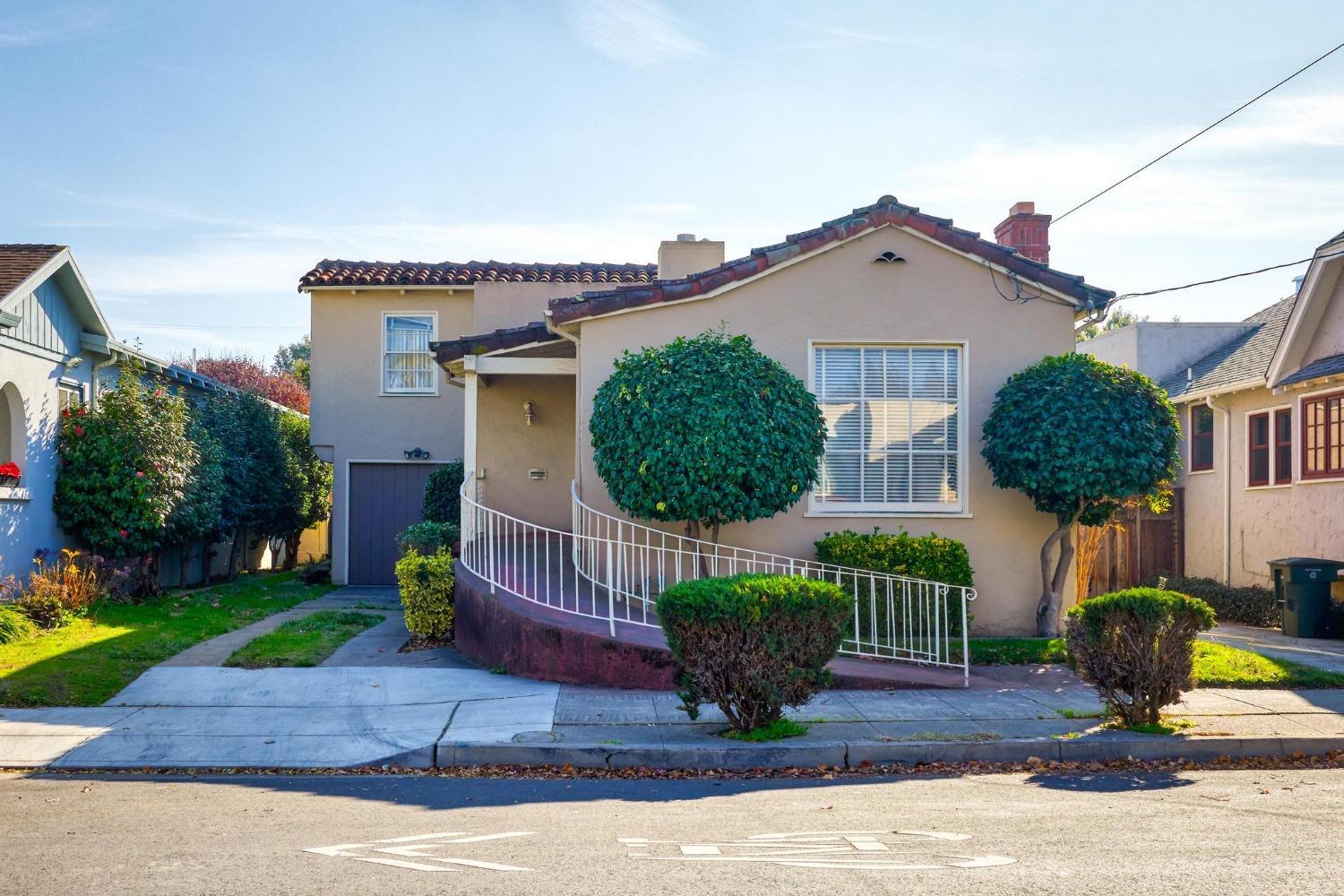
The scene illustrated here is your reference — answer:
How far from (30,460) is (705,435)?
27.7ft

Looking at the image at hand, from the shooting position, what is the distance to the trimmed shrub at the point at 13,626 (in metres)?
11.1

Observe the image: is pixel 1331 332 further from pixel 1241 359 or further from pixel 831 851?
pixel 831 851

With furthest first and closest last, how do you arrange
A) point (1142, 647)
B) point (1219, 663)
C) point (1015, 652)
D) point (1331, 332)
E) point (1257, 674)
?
1. point (1331, 332)
2. point (1015, 652)
3. point (1219, 663)
4. point (1257, 674)
5. point (1142, 647)

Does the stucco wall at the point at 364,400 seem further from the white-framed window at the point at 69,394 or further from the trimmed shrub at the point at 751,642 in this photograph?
the trimmed shrub at the point at 751,642

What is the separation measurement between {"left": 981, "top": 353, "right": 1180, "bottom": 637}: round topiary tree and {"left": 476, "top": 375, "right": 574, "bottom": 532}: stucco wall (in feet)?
19.8

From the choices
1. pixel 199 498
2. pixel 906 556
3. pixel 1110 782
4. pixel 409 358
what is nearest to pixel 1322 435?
pixel 906 556

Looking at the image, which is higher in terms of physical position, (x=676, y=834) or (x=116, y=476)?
(x=116, y=476)

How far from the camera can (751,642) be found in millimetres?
8062

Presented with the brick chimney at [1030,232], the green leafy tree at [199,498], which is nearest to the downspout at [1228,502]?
the brick chimney at [1030,232]

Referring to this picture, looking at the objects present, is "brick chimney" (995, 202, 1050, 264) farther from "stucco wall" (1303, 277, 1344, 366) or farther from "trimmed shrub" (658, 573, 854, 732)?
"trimmed shrub" (658, 573, 854, 732)

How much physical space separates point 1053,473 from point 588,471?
15.8 feet

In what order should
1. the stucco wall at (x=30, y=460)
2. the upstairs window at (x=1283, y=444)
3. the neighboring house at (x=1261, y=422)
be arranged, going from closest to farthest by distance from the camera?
the stucco wall at (x=30, y=460), the neighboring house at (x=1261, y=422), the upstairs window at (x=1283, y=444)

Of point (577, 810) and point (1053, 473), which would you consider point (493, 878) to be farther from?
point (1053, 473)

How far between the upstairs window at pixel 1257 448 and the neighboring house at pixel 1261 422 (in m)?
0.02
